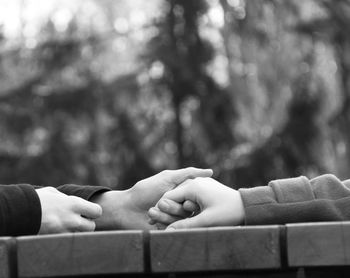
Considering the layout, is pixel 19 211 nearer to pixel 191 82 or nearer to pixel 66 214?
pixel 66 214

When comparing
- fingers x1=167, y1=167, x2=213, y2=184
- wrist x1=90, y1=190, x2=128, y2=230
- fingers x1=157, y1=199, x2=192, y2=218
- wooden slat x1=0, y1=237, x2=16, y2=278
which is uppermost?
fingers x1=167, y1=167, x2=213, y2=184

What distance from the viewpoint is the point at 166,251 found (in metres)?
1.23

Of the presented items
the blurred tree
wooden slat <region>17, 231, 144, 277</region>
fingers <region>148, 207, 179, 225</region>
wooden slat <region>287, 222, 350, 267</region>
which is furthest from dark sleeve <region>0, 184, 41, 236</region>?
the blurred tree

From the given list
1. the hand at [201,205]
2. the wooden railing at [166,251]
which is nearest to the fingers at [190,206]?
the hand at [201,205]

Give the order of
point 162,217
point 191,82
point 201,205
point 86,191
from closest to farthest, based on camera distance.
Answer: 1. point 201,205
2. point 162,217
3. point 86,191
4. point 191,82

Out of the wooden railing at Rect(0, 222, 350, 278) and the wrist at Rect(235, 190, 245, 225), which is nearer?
the wooden railing at Rect(0, 222, 350, 278)

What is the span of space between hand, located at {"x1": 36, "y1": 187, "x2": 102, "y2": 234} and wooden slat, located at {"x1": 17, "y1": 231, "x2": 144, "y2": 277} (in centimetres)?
54

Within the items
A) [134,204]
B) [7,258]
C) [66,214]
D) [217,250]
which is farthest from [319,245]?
[134,204]

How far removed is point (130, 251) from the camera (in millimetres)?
1228

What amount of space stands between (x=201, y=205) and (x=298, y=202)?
20cm

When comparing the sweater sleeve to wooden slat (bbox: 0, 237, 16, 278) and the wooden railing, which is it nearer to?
the wooden railing

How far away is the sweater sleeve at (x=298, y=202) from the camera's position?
5.13 ft

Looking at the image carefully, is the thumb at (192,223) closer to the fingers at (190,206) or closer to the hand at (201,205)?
the hand at (201,205)

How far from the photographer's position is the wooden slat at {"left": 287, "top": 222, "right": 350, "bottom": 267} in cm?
121
